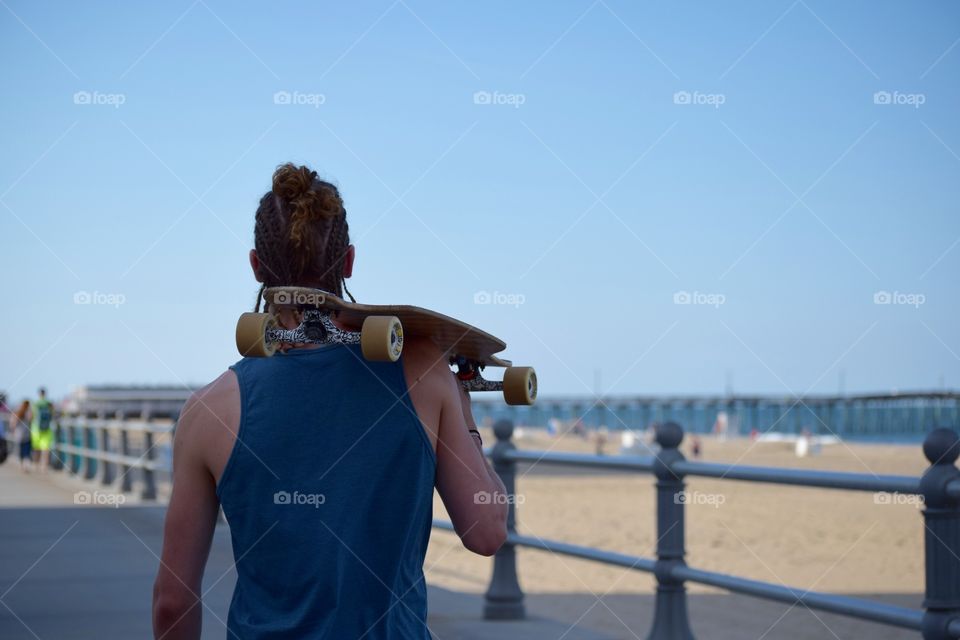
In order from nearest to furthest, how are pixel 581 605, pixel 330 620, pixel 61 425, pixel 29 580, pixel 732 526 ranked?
pixel 330 620 → pixel 29 580 → pixel 581 605 → pixel 732 526 → pixel 61 425

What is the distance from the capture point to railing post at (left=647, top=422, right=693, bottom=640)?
570 centimetres

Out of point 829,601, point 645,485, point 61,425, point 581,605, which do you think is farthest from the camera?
point 645,485

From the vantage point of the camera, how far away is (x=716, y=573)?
5117mm

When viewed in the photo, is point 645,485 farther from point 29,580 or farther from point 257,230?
point 257,230

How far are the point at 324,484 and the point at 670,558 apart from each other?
4.09 m

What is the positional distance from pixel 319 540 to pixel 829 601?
10.5 feet

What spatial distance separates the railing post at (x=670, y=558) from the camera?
18.7 feet

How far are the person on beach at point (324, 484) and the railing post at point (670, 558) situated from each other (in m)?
3.83

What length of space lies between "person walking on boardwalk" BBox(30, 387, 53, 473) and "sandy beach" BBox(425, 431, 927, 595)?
898 centimetres

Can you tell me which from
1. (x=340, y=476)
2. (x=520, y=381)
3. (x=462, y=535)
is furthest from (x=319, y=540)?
(x=520, y=381)

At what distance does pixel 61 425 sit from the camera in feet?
81.7

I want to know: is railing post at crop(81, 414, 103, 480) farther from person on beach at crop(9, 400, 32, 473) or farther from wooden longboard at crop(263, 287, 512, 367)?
wooden longboard at crop(263, 287, 512, 367)

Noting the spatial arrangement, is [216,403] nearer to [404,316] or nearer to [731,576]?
[404,316]

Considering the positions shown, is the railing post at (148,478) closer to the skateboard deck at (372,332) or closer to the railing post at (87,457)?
the railing post at (87,457)
